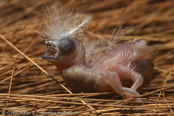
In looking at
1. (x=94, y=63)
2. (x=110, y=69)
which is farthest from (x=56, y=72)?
(x=110, y=69)

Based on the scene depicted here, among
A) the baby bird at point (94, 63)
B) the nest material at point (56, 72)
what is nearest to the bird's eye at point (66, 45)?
the baby bird at point (94, 63)

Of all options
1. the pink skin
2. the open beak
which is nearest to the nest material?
the pink skin

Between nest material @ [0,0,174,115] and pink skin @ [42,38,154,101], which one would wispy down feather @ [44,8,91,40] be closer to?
pink skin @ [42,38,154,101]

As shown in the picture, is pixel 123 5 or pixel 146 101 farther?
pixel 123 5

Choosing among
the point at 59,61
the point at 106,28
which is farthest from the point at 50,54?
the point at 106,28

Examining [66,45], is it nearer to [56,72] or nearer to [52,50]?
[52,50]

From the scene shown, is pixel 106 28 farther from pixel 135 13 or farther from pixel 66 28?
pixel 66 28
